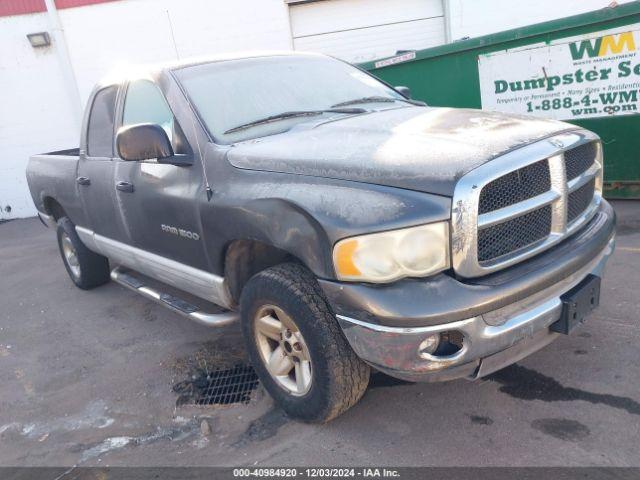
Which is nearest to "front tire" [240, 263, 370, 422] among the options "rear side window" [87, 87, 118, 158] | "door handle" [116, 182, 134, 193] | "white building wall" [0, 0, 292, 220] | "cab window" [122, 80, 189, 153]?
"cab window" [122, 80, 189, 153]

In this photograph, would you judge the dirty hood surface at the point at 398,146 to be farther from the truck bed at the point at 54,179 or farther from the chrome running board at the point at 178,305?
the truck bed at the point at 54,179

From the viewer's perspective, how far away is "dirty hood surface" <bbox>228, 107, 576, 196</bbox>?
7.49 feet

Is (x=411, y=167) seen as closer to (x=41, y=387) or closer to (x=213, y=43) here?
(x=41, y=387)

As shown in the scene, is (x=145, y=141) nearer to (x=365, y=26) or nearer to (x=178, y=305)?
(x=178, y=305)

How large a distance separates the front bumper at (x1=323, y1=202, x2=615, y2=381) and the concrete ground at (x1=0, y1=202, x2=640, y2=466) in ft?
Answer: 1.53

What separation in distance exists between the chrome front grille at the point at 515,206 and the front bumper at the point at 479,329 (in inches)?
3.4

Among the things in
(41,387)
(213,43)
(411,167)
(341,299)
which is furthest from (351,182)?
(213,43)

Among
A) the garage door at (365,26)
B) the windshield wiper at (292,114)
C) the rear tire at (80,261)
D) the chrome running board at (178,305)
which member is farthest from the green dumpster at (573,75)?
the rear tire at (80,261)

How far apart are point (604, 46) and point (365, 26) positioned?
5670mm

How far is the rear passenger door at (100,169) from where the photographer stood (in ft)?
13.5

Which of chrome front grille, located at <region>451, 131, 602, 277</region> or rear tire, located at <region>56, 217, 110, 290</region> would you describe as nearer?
chrome front grille, located at <region>451, 131, 602, 277</region>

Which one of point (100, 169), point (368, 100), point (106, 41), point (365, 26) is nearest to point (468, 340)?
point (368, 100)

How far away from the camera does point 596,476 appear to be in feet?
7.47

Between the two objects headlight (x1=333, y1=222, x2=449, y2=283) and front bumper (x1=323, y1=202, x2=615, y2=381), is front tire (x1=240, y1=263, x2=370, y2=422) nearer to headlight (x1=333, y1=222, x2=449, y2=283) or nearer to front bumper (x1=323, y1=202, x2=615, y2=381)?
front bumper (x1=323, y1=202, x2=615, y2=381)
